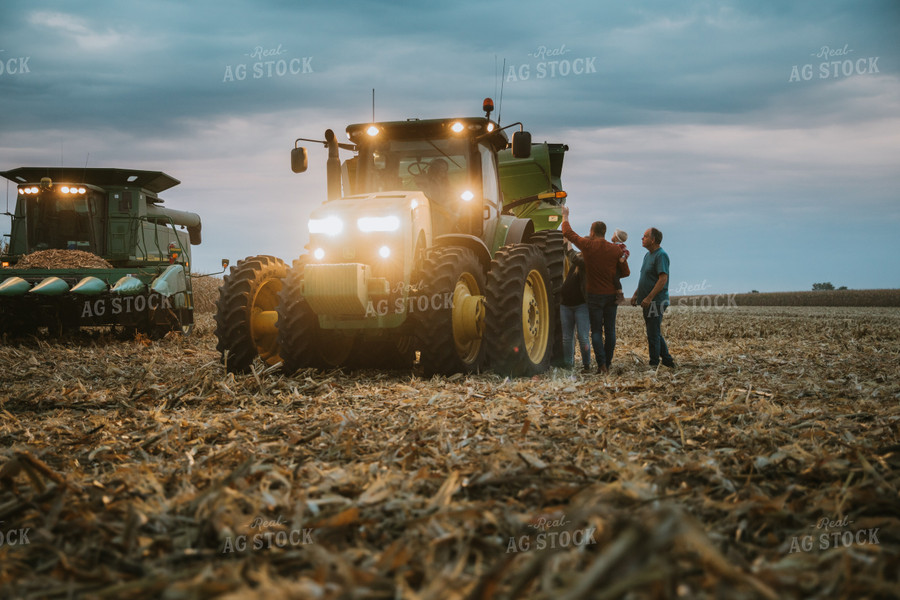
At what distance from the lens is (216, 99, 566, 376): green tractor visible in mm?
6363

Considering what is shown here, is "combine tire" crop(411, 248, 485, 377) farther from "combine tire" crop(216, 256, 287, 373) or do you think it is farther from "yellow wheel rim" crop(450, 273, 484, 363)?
"combine tire" crop(216, 256, 287, 373)

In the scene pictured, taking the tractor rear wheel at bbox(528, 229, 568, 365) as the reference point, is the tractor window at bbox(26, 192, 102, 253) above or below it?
above

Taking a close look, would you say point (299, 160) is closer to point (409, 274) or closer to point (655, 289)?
point (409, 274)

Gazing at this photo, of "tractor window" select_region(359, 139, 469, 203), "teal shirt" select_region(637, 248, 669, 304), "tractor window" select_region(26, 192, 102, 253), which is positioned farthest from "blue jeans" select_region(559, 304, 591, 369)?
"tractor window" select_region(26, 192, 102, 253)

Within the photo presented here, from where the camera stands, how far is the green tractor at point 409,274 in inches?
251

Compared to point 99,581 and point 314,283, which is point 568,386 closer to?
point 314,283

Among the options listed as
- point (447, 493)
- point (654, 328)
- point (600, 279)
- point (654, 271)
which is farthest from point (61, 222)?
point (447, 493)

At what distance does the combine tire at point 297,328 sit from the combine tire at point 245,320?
606 millimetres

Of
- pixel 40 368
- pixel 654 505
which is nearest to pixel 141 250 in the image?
pixel 40 368

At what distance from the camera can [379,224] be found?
6.56 meters

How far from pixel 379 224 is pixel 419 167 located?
63.1 inches

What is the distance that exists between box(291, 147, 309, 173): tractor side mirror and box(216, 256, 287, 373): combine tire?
44.7 inches

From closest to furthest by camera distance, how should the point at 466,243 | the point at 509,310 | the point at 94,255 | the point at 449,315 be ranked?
the point at 449,315
the point at 509,310
the point at 466,243
the point at 94,255

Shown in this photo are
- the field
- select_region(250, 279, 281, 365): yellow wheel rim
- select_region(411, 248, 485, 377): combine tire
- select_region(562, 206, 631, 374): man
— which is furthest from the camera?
select_region(562, 206, 631, 374): man
